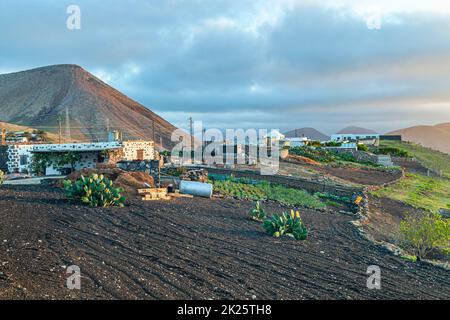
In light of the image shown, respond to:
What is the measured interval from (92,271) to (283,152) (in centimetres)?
4260

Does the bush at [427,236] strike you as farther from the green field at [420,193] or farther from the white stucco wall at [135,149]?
the white stucco wall at [135,149]

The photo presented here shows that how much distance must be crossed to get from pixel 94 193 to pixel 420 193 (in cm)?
2755

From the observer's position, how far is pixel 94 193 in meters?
13.6

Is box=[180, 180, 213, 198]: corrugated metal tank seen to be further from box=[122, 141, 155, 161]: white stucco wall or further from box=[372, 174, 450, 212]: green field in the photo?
box=[122, 141, 155, 161]: white stucco wall

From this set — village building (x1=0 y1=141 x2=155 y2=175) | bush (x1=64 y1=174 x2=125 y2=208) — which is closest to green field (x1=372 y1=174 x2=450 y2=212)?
village building (x1=0 y1=141 x2=155 y2=175)

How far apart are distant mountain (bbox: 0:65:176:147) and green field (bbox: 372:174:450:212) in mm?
48442

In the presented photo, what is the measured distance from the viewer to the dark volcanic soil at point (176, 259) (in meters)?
7.10

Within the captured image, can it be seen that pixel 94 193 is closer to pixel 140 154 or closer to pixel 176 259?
pixel 176 259

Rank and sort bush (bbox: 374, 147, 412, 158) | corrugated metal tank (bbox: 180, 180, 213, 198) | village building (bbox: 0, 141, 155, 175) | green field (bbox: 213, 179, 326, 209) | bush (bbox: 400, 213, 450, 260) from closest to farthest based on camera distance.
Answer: bush (bbox: 400, 213, 450, 260) → corrugated metal tank (bbox: 180, 180, 213, 198) → green field (bbox: 213, 179, 326, 209) → village building (bbox: 0, 141, 155, 175) → bush (bbox: 374, 147, 412, 158)

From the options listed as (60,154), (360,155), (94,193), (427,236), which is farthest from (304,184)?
(360,155)

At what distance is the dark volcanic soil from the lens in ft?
23.3

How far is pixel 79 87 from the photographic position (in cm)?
11738

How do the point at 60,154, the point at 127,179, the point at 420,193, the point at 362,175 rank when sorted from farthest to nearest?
the point at 362,175
the point at 420,193
the point at 60,154
the point at 127,179
